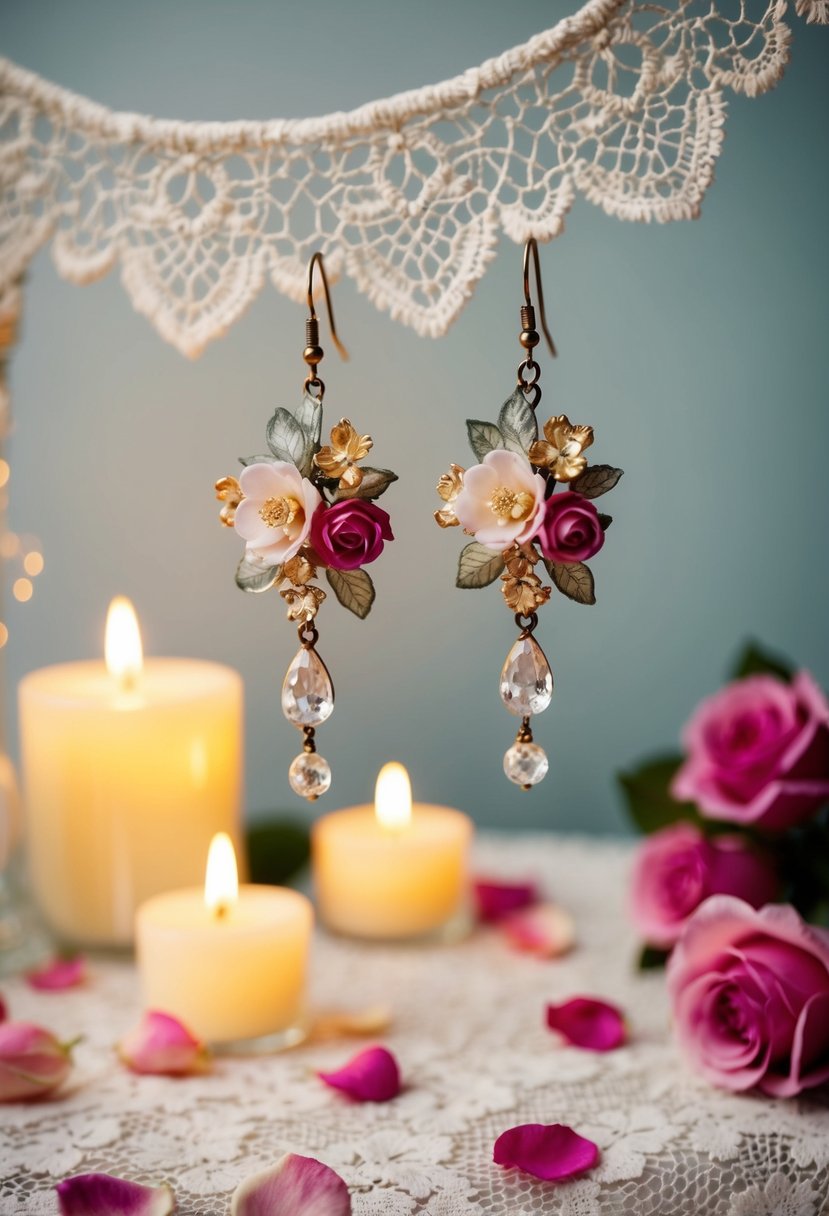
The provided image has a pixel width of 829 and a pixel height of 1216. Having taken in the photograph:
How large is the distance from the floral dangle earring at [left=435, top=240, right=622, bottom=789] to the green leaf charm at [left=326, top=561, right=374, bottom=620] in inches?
2.1

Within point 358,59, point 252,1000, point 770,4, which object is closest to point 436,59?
point 358,59

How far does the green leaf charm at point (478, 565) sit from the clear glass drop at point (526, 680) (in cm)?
4

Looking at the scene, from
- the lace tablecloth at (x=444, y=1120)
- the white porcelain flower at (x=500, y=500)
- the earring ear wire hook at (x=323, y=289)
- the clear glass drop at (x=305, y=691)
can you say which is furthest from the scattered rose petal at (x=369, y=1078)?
the earring ear wire hook at (x=323, y=289)

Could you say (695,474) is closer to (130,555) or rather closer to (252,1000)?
(130,555)

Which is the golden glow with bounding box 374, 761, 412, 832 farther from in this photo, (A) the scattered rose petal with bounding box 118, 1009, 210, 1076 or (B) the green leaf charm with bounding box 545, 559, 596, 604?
(B) the green leaf charm with bounding box 545, 559, 596, 604

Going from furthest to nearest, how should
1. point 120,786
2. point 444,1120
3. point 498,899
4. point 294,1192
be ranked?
point 498,899, point 120,786, point 444,1120, point 294,1192

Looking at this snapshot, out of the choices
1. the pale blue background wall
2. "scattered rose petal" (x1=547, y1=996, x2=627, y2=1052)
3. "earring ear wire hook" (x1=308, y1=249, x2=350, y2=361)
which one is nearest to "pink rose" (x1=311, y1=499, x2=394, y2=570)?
"earring ear wire hook" (x1=308, y1=249, x2=350, y2=361)

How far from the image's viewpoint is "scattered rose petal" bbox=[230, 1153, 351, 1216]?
2.01ft

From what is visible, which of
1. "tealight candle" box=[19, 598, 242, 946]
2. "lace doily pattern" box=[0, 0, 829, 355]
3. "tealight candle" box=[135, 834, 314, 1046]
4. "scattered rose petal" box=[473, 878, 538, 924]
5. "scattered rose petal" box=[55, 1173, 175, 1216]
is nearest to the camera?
"scattered rose petal" box=[55, 1173, 175, 1216]

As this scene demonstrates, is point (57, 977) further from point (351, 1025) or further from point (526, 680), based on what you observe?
point (526, 680)

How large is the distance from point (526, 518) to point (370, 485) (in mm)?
90

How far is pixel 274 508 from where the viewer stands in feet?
2.23

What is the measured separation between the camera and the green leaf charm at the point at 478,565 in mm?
677

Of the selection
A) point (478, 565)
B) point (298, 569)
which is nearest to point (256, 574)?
point (298, 569)
